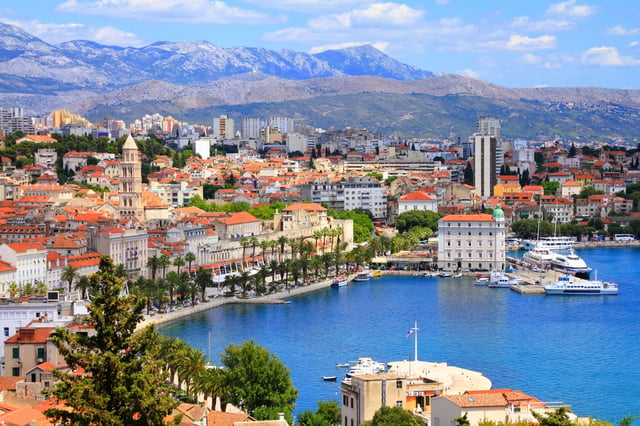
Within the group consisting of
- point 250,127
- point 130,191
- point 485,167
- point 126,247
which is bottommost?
point 126,247

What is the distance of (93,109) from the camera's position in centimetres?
16262

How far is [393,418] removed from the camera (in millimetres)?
13555

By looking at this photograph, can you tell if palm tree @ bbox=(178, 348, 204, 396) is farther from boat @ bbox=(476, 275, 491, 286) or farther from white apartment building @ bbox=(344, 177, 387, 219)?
white apartment building @ bbox=(344, 177, 387, 219)

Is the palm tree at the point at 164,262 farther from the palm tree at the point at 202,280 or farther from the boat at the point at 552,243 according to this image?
the boat at the point at 552,243

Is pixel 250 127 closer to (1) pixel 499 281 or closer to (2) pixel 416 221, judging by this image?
(2) pixel 416 221

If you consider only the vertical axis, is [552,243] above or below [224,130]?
below

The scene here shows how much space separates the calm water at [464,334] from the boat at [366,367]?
0.49 metres

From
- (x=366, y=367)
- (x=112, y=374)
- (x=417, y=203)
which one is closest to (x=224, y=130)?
(x=417, y=203)

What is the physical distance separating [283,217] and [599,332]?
18.7m

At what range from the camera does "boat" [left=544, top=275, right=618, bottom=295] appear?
36.5 m

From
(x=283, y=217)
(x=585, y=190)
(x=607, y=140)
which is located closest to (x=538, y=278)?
(x=283, y=217)

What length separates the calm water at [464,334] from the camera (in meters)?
21.7

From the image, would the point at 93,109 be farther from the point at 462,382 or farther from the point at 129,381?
the point at 129,381

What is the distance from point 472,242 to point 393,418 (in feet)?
94.8
